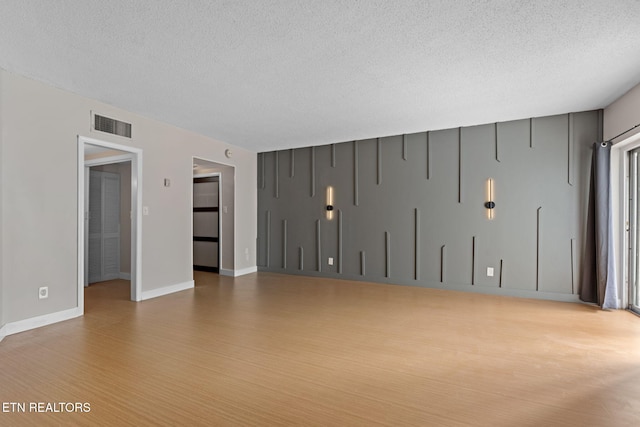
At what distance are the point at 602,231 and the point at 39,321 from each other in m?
6.85

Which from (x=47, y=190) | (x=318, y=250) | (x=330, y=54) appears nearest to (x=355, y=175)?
(x=318, y=250)

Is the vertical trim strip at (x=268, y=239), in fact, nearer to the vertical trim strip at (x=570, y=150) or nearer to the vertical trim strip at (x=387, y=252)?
the vertical trim strip at (x=387, y=252)

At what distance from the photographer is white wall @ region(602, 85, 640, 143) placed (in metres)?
3.62

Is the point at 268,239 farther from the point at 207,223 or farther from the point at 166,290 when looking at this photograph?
the point at 166,290

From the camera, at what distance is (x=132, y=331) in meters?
3.40

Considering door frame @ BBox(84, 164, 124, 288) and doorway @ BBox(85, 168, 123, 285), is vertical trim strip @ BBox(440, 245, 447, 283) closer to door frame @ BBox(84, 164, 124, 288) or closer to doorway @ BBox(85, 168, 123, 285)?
door frame @ BBox(84, 164, 124, 288)

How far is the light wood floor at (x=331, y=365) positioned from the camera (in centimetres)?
201

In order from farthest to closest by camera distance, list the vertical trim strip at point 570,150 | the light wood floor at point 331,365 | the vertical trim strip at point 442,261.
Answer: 1. the vertical trim strip at point 442,261
2. the vertical trim strip at point 570,150
3. the light wood floor at point 331,365

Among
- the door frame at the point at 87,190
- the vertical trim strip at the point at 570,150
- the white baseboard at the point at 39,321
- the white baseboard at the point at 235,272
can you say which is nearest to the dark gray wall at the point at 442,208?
the vertical trim strip at the point at 570,150

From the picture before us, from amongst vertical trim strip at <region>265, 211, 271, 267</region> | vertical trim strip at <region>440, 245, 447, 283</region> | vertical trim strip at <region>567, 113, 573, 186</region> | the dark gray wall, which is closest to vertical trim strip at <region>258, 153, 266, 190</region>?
the dark gray wall

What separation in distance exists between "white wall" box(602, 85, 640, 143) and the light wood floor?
230 cm

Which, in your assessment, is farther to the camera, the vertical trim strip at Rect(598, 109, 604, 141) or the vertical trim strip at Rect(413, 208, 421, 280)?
the vertical trim strip at Rect(413, 208, 421, 280)

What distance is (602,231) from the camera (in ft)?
13.9

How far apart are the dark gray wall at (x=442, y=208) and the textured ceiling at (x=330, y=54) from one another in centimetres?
74
